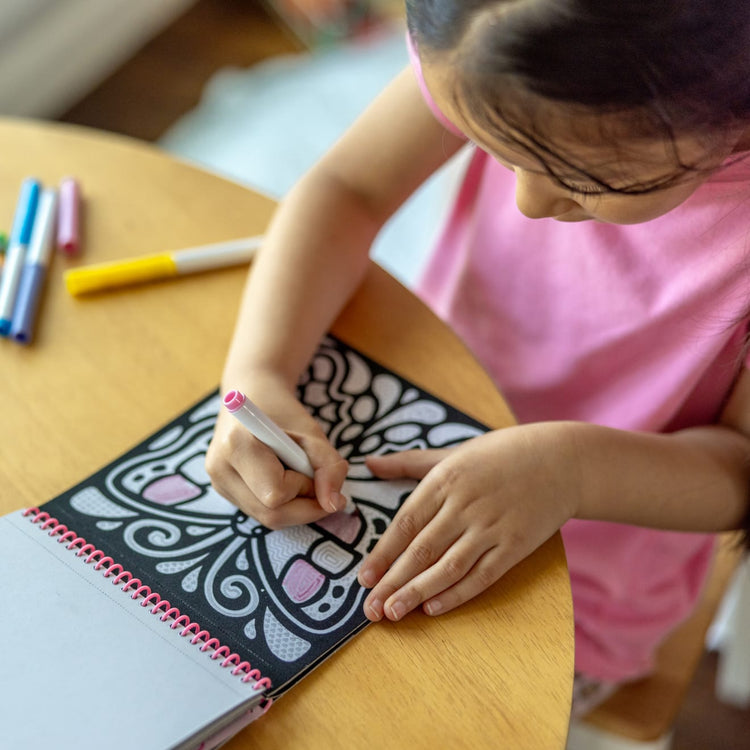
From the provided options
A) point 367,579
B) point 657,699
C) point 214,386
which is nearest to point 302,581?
point 367,579

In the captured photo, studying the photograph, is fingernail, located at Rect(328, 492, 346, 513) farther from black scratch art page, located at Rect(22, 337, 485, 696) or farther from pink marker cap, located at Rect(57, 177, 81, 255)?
pink marker cap, located at Rect(57, 177, 81, 255)

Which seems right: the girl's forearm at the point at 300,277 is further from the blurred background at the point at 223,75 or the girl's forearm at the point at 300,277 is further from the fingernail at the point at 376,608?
the blurred background at the point at 223,75

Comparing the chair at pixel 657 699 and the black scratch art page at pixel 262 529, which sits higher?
the black scratch art page at pixel 262 529

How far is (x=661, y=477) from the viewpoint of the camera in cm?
53

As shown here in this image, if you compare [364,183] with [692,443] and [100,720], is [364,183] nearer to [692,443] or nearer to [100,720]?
[692,443]

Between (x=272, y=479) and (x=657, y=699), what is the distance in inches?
16.6

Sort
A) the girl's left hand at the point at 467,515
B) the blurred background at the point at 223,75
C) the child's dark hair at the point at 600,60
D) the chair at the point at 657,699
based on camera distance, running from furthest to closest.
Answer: the blurred background at the point at 223,75, the chair at the point at 657,699, the girl's left hand at the point at 467,515, the child's dark hair at the point at 600,60

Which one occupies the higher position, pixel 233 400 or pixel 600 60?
pixel 600 60

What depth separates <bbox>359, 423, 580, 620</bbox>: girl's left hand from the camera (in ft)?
1.50

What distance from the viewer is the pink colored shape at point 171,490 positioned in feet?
1.65

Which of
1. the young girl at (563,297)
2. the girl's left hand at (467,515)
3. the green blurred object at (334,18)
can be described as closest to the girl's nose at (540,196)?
the young girl at (563,297)

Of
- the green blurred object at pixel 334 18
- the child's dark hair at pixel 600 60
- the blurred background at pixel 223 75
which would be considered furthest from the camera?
the green blurred object at pixel 334 18

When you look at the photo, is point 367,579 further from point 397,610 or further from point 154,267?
point 154,267

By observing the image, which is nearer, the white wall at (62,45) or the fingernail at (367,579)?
the fingernail at (367,579)
